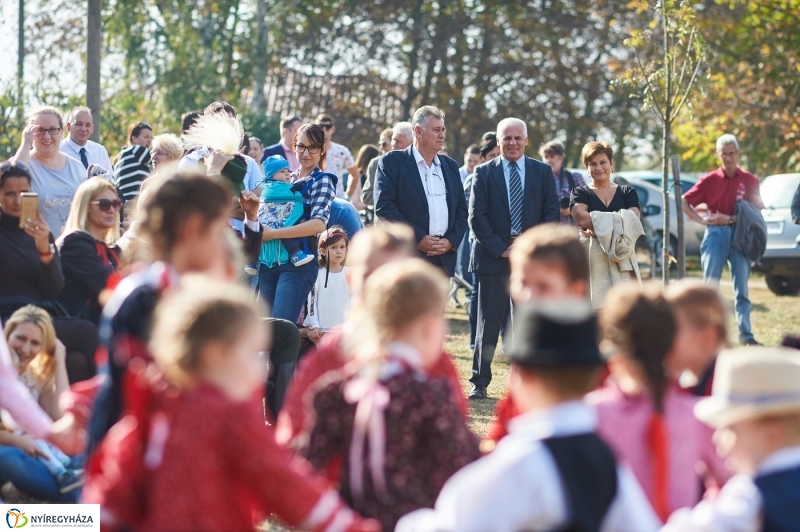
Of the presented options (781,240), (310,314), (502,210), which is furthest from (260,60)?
(310,314)

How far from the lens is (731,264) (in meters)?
13.1

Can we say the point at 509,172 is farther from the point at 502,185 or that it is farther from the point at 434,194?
the point at 434,194

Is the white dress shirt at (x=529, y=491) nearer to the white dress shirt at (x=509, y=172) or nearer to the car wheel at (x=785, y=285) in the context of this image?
the white dress shirt at (x=509, y=172)

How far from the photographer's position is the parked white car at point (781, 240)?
58.8 feet

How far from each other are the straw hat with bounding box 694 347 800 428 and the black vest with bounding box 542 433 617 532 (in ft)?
1.53

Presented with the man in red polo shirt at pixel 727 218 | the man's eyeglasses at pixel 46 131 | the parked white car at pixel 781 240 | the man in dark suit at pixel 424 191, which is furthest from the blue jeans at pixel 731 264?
the man's eyeglasses at pixel 46 131

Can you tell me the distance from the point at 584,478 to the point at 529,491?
15cm

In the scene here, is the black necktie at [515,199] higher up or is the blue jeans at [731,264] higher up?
the black necktie at [515,199]

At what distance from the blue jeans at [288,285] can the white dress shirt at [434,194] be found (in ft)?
4.39

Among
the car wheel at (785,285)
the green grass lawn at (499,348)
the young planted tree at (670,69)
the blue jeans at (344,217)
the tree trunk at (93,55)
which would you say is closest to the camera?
the green grass lawn at (499,348)

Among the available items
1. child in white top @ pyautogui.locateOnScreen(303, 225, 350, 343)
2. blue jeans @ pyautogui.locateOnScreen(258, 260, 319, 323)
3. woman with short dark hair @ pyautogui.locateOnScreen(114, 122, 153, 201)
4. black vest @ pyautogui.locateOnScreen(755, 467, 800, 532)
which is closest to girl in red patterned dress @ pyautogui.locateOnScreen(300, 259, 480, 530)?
black vest @ pyautogui.locateOnScreen(755, 467, 800, 532)

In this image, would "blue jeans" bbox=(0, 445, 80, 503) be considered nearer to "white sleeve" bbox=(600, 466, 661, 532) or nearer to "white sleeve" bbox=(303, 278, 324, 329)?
"white sleeve" bbox=(303, 278, 324, 329)

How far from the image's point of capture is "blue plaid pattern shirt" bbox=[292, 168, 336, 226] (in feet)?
28.2

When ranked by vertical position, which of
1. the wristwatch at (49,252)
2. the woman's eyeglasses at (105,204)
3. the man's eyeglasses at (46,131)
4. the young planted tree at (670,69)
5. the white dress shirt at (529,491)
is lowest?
the white dress shirt at (529,491)
